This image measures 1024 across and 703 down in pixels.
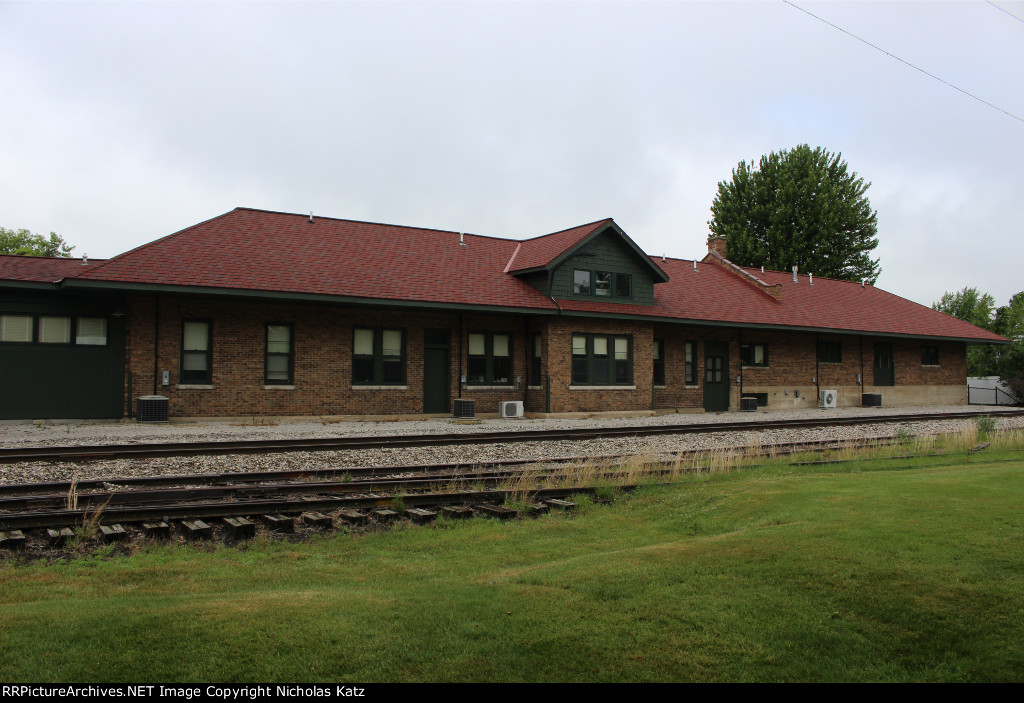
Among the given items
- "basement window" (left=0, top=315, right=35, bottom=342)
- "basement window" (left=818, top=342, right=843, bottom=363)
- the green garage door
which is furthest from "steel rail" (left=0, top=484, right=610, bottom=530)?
"basement window" (left=818, top=342, right=843, bottom=363)

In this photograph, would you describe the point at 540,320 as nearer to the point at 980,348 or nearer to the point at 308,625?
the point at 308,625

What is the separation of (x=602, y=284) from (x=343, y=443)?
46.8ft

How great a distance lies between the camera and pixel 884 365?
117 ft

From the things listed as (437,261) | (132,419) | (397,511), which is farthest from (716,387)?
(397,511)

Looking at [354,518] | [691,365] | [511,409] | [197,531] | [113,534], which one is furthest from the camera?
[691,365]

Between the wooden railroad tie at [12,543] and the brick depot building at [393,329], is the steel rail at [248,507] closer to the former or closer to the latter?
the wooden railroad tie at [12,543]

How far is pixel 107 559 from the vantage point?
22.7 feet

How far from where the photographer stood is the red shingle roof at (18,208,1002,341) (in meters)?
21.0

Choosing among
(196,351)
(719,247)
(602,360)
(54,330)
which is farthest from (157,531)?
(719,247)

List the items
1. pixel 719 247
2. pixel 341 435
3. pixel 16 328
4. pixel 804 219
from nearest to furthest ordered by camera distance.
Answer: pixel 341 435 → pixel 16 328 → pixel 719 247 → pixel 804 219

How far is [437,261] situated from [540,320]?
415cm

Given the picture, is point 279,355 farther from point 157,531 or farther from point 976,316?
point 976,316

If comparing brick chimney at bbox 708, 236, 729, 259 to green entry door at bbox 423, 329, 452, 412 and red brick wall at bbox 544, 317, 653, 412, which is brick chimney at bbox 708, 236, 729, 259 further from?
green entry door at bbox 423, 329, 452, 412

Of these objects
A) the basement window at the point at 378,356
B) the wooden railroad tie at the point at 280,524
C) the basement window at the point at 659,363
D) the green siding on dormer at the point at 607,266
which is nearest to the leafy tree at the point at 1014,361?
the basement window at the point at 659,363
